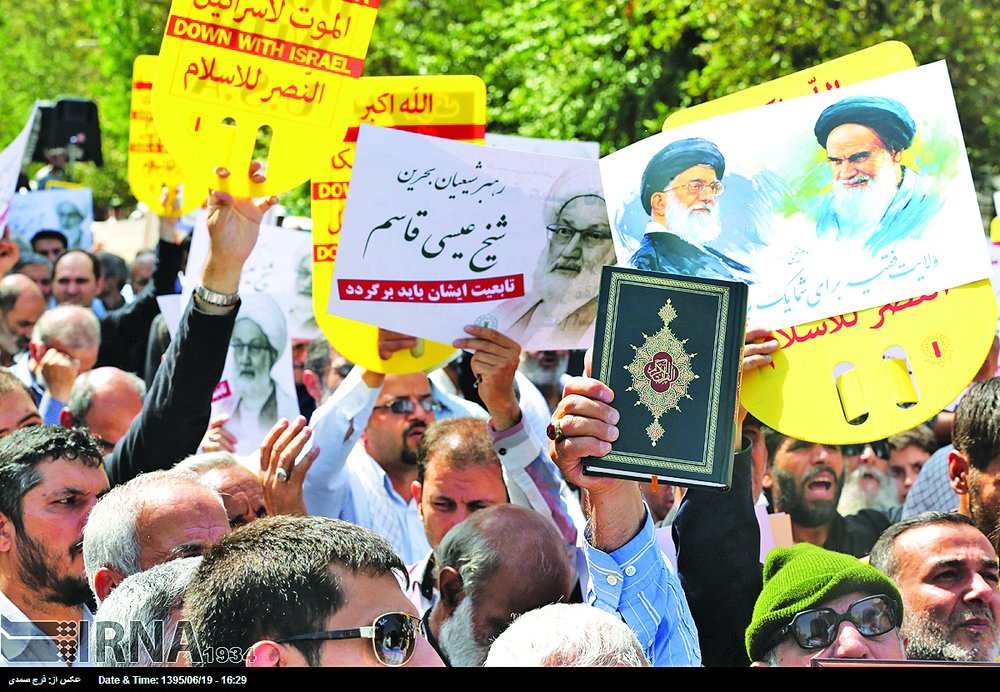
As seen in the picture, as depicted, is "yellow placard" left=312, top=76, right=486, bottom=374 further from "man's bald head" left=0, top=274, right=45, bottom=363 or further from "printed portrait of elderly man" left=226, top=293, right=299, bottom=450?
"man's bald head" left=0, top=274, right=45, bottom=363

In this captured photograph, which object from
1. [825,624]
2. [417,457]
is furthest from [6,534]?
[825,624]

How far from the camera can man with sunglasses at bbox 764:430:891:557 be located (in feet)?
15.8

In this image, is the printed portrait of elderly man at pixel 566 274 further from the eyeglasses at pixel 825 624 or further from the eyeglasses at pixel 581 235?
the eyeglasses at pixel 825 624

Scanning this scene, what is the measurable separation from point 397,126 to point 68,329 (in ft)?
9.18

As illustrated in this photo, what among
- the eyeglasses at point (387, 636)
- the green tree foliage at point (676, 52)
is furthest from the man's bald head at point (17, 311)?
the eyeglasses at point (387, 636)

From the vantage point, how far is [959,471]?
377 cm

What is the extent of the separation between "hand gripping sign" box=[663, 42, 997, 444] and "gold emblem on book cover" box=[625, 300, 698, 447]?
0.36 m

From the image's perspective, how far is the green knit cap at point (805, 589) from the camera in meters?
2.92

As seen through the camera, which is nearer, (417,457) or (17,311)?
(417,457)

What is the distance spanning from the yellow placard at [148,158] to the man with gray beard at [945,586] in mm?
3403

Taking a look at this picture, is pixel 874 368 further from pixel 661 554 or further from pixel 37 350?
pixel 37 350

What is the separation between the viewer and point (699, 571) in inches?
126
